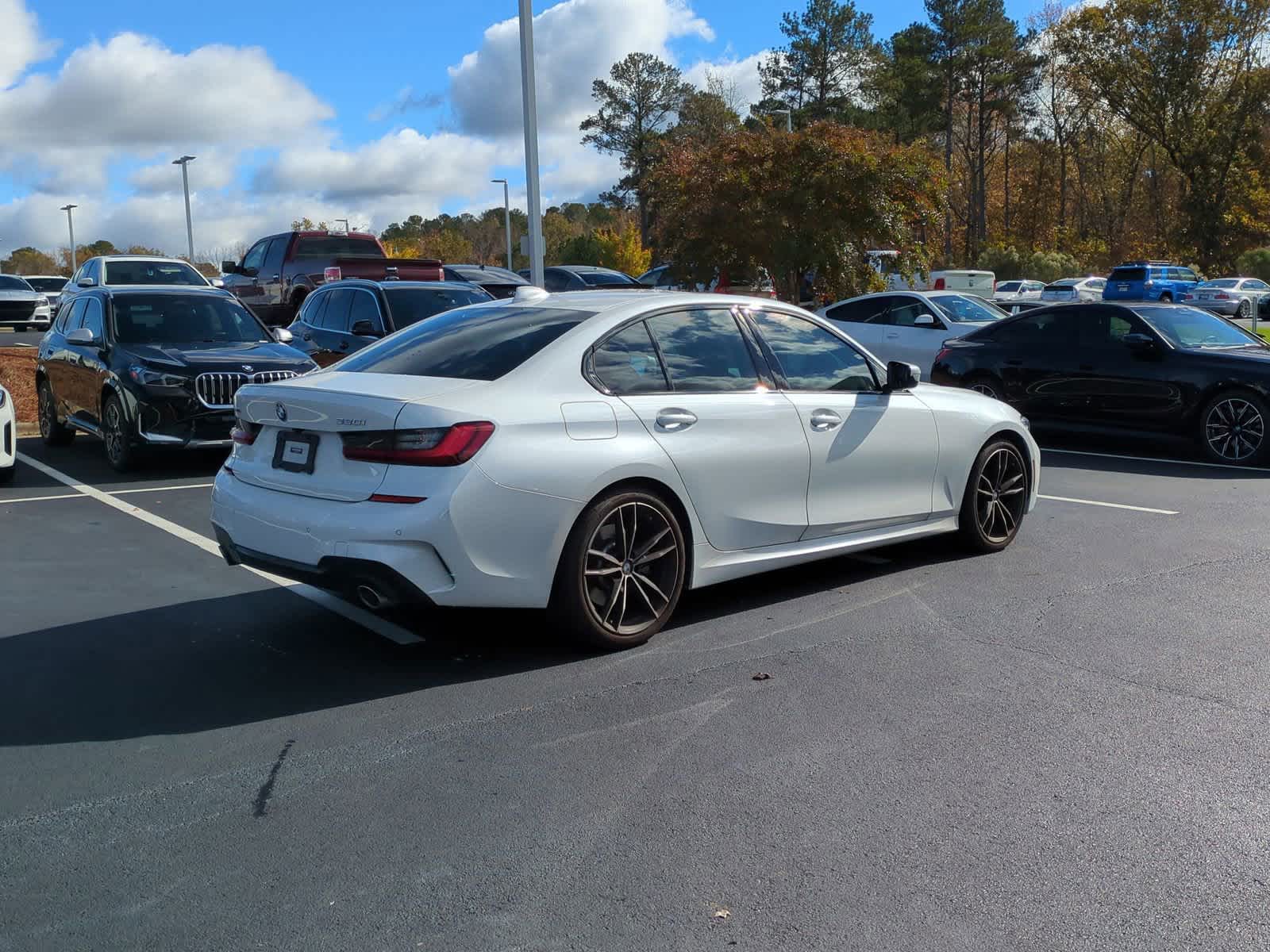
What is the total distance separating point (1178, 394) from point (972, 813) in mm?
8832

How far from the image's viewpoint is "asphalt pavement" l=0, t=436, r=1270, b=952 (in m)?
3.12

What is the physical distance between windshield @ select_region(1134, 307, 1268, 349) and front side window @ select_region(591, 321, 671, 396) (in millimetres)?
7715

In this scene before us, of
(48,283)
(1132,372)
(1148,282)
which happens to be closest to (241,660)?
(1132,372)

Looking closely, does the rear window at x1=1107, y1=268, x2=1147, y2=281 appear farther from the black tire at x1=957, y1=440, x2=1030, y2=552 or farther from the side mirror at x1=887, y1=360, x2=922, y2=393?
the side mirror at x1=887, y1=360, x2=922, y2=393

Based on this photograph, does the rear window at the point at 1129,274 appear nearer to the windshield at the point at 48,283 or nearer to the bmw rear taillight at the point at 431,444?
the windshield at the point at 48,283

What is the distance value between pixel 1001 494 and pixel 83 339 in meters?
8.36

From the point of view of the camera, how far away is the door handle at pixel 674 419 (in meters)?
5.50

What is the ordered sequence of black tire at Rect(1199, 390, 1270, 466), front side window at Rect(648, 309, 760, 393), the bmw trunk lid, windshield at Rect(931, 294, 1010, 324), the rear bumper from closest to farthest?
1. the rear bumper
2. the bmw trunk lid
3. front side window at Rect(648, 309, 760, 393)
4. black tire at Rect(1199, 390, 1270, 466)
5. windshield at Rect(931, 294, 1010, 324)

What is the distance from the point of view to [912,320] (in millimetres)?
16844

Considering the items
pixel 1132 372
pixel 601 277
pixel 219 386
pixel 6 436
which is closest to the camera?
pixel 6 436

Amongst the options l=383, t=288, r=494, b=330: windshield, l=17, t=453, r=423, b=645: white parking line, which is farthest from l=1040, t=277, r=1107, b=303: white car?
l=17, t=453, r=423, b=645: white parking line

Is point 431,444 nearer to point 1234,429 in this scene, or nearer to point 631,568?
point 631,568

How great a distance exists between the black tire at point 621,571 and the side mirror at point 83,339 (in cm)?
777

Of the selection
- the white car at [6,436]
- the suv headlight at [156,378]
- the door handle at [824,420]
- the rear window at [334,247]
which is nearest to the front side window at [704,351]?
the door handle at [824,420]
